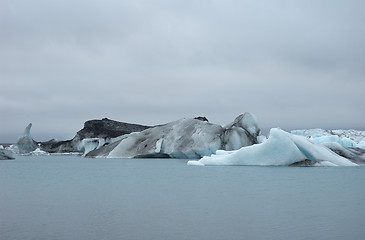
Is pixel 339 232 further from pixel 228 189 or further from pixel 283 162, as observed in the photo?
pixel 283 162

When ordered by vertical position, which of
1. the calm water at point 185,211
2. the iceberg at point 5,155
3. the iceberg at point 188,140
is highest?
the iceberg at point 188,140

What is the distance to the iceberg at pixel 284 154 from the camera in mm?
18875

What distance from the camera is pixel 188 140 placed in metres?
29.4

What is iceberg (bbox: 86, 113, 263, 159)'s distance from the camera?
2756 centimetres

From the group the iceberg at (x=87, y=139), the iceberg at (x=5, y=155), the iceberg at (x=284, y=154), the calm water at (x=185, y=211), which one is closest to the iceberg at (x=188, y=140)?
the iceberg at (x=87, y=139)

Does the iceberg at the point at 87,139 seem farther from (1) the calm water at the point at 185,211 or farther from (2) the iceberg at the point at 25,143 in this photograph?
(1) the calm water at the point at 185,211

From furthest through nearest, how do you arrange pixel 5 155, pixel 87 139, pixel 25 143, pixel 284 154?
pixel 25 143 < pixel 87 139 < pixel 5 155 < pixel 284 154

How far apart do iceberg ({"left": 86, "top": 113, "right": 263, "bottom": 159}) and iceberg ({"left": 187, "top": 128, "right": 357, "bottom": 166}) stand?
6.73 m

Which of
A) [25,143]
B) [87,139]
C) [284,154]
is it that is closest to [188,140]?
[284,154]

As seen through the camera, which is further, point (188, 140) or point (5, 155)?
point (5, 155)

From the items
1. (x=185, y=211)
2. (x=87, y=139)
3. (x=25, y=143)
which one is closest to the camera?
(x=185, y=211)

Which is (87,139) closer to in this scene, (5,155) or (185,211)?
(5,155)

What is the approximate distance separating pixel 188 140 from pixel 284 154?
35.4 ft

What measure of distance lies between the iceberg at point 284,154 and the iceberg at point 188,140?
6.73 m
